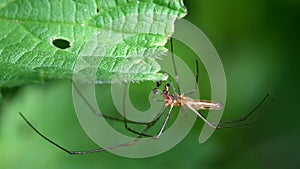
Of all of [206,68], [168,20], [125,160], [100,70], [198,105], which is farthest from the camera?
[206,68]

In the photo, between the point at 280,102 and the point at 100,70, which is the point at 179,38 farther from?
the point at 100,70

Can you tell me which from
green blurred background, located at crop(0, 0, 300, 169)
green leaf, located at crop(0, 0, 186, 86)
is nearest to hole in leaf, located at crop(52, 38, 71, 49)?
green leaf, located at crop(0, 0, 186, 86)

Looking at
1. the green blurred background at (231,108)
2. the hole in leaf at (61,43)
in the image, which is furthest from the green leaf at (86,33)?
the green blurred background at (231,108)

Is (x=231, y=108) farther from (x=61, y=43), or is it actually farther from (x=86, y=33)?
(x=61, y=43)

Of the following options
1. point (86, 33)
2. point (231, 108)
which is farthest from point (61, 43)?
point (231, 108)

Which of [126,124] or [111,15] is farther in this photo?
[126,124]

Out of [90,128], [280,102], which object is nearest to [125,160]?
[90,128]

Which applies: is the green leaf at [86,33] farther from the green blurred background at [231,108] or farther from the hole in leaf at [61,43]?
the green blurred background at [231,108]
